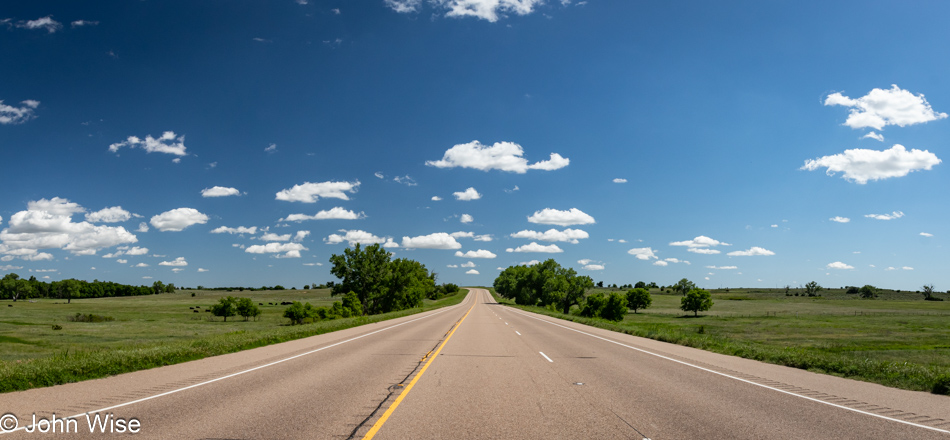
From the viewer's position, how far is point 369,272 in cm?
8094

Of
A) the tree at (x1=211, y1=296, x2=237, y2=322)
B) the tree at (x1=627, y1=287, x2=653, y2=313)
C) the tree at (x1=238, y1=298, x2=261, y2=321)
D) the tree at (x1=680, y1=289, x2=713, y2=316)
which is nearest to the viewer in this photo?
the tree at (x1=238, y1=298, x2=261, y2=321)

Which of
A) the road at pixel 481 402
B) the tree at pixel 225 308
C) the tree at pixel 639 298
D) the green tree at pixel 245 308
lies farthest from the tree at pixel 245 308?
the road at pixel 481 402

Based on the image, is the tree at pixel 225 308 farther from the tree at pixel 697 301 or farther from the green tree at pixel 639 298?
the tree at pixel 697 301

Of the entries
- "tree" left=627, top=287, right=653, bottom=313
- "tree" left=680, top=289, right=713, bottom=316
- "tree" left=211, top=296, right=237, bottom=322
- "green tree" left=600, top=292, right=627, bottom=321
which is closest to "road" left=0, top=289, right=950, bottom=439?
"green tree" left=600, top=292, right=627, bottom=321

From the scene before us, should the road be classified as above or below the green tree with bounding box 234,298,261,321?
above

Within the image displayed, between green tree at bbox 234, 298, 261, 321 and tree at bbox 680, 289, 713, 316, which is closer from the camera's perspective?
green tree at bbox 234, 298, 261, 321

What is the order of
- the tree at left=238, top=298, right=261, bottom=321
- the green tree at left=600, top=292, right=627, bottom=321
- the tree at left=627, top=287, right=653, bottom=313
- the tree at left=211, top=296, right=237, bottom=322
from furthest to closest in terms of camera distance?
1. the tree at left=627, top=287, right=653, bottom=313
2. the tree at left=211, top=296, right=237, bottom=322
3. the tree at left=238, top=298, right=261, bottom=321
4. the green tree at left=600, top=292, right=627, bottom=321

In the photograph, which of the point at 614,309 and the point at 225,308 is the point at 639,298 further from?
the point at 225,308

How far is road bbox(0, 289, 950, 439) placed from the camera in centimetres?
614

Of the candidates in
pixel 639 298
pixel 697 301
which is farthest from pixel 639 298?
pixel 697 301

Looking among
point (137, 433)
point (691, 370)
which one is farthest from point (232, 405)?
point (691, 370)

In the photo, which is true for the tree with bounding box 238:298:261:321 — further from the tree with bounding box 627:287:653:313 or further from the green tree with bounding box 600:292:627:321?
the tree with bounding box 627:287:653:313

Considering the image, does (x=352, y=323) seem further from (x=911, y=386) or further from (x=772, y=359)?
(x=911, y=386)

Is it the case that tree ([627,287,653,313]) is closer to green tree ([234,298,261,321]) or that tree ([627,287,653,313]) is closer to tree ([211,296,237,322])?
green tree ([234,298,261,321])
